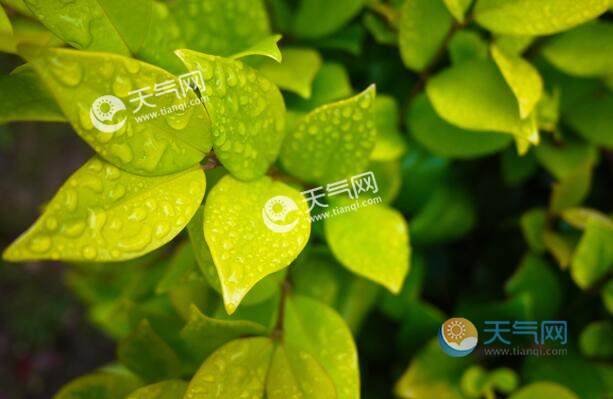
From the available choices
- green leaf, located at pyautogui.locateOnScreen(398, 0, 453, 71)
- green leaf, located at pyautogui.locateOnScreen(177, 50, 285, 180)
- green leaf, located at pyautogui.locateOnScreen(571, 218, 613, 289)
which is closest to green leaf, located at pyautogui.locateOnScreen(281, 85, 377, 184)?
green leaf, located at pyautogui.locateOnScreen(177, 50, 285, 180)

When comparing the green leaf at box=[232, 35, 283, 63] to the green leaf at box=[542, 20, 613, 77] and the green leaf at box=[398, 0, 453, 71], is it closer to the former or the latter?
the green leaf at box=[398, 0, 453, 71]

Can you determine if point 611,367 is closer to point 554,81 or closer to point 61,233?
point 554,81

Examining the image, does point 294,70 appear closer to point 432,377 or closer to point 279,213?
point 279,213

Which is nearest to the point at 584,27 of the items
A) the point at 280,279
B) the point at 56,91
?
the point at 280,279

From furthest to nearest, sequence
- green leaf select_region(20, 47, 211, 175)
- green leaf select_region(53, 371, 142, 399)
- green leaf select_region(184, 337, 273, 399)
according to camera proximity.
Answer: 1. green leaf select_region(53, 371, 142, 399)
2. green leaf select_region(184, 337, 273, 399)
3. green leaf select_region(20, 47, 211, 175)

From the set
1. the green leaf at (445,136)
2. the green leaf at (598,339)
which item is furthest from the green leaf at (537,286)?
the green leaf at (445,136)
